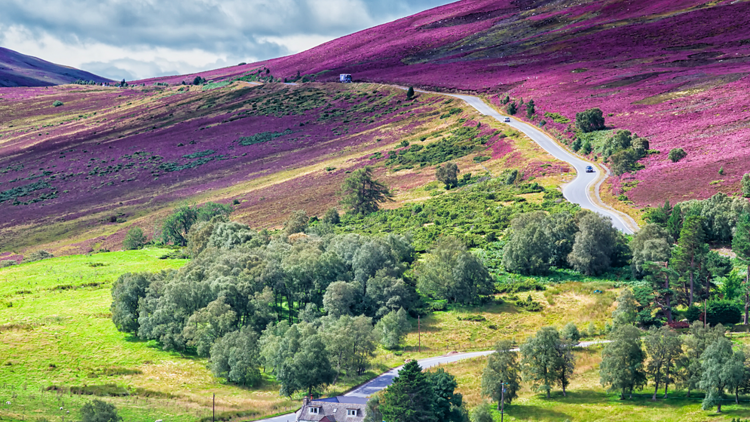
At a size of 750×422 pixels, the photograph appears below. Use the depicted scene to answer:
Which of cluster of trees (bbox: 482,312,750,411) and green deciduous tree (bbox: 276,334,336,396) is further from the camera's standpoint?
green deciduous tree (bbox: 276,334,336,396)

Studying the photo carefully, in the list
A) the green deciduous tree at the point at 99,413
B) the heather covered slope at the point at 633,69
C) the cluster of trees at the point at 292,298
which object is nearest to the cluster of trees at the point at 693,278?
the cluster of trees at the point at 292,298

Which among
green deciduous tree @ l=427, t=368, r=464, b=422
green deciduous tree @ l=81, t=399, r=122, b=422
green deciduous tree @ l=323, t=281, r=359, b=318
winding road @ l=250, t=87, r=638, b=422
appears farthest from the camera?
green deciduous tree @ l=323, t=281, r=359, b=318

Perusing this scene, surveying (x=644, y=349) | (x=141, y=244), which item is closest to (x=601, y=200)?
(x=644, y=349)

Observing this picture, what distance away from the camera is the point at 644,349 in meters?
53.3

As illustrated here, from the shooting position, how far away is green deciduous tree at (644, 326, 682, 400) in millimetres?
49062

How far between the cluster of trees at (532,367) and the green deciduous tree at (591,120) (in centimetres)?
7127

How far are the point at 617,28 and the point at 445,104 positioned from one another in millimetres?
48316

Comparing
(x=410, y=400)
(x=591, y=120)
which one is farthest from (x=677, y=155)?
(x=410, y=400)

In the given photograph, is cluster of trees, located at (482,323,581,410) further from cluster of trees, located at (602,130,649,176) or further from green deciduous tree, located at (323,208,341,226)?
green deciduous tree, located at (323,208,341,226)

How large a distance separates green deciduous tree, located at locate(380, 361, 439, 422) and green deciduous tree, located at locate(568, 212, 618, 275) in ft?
113

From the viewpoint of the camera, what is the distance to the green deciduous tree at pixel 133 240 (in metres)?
111

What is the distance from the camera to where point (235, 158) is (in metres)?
157

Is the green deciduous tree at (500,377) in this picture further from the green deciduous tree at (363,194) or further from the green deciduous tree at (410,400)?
the green deciduous tree at (363,194)

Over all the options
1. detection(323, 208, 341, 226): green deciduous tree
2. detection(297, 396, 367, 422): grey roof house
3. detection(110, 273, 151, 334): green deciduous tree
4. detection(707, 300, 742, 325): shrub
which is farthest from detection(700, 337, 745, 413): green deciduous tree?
detection(323, 208, 341, 226): green deciduous tree
